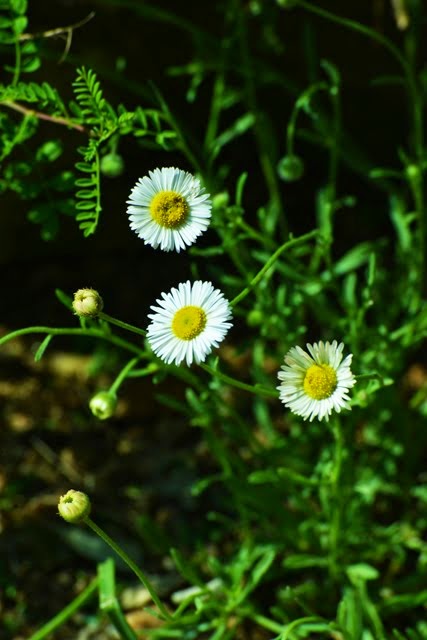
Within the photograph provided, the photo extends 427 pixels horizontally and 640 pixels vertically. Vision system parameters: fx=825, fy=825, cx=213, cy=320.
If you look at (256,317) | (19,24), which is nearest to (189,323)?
(256,317)

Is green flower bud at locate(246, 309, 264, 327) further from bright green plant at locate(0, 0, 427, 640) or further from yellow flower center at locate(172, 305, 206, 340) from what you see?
yellow flower center at locate(172, 305, 206, 340)

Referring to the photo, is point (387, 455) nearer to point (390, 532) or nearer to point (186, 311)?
point (390, 532)

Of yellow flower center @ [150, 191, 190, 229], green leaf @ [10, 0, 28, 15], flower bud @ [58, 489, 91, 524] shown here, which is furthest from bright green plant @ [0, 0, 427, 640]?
flower bud @ [58, 489, 91, 524]

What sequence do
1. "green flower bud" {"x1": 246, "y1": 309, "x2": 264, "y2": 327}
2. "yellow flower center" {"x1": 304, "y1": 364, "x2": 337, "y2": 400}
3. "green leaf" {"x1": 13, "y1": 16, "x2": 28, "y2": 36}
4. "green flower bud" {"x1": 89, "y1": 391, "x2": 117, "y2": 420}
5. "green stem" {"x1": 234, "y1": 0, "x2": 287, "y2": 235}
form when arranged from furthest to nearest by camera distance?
"green stem" {"x1": 234, "y1": 0, "x2": 287, "y2": 235}
"green flower bud" {"x1": 246, "y1": 309, "x2": 264, "y2": 327}
"green leaf" {"x1": 13, "y1": 16, "x2": 28, "y2": 36}
"green flower bud" {"x1": 89, "y1": 391, "x2": 117, "y2": 420}
"yellow flower center" {"x1": 304, "y1": 364, "x2": 337, "y2": 400}

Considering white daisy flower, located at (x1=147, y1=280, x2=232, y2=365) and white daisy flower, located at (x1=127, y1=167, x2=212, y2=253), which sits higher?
white daisy flower, located at (x1=127, y1=167, x2=212, y2=253)

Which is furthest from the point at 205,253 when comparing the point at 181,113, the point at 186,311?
the point at 181,113

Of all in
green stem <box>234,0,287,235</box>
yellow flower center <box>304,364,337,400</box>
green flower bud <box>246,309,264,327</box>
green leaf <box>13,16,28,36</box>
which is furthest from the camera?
green stem <box>234,0,287,235</box>
